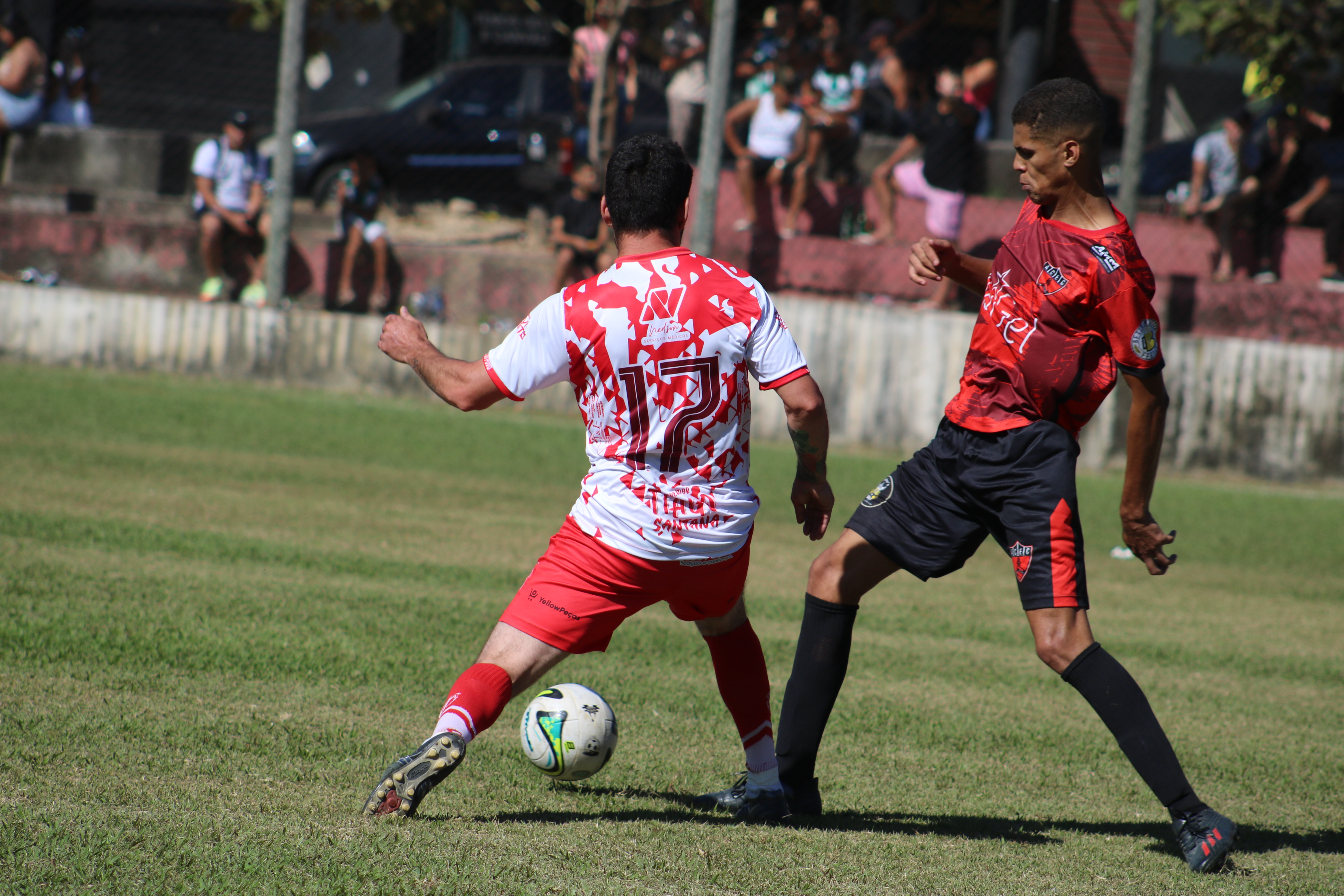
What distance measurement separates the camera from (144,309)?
Answer: 1362 cm

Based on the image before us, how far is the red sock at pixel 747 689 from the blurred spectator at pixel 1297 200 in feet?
37.6

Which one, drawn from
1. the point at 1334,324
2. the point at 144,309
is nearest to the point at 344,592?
the point at 144,309

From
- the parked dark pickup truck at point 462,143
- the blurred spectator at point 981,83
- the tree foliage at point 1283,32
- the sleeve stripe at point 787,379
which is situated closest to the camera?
the sleeve stripe at point 787,379

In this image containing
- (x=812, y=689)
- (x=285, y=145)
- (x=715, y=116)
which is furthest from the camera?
(x=285, y=145)

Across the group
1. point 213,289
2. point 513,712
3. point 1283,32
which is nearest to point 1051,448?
point 513,712

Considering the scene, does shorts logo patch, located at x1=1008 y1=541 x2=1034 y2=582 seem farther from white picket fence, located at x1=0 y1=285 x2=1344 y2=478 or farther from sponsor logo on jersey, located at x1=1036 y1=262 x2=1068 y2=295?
white picket fence, located at x1=0 y1=285 x2=1344 y2=478

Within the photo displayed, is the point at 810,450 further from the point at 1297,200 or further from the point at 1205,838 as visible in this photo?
the point at 1297,200

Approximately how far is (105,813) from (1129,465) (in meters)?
2.84

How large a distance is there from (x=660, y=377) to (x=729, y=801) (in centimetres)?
132

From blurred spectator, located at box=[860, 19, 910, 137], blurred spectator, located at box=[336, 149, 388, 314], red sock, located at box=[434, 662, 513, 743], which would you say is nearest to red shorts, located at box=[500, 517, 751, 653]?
red sock, located at box=[434, 662, 513, 743]

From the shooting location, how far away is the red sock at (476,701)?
3.58 metres

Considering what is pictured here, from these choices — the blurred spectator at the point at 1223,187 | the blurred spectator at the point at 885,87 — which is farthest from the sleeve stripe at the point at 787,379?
the blurred spectator at the point at 885,87

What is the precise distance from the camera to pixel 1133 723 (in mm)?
3805

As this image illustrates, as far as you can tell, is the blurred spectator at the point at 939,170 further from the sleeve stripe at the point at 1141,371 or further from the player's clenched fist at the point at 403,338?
the player's clenched fist at the point at 403,338
